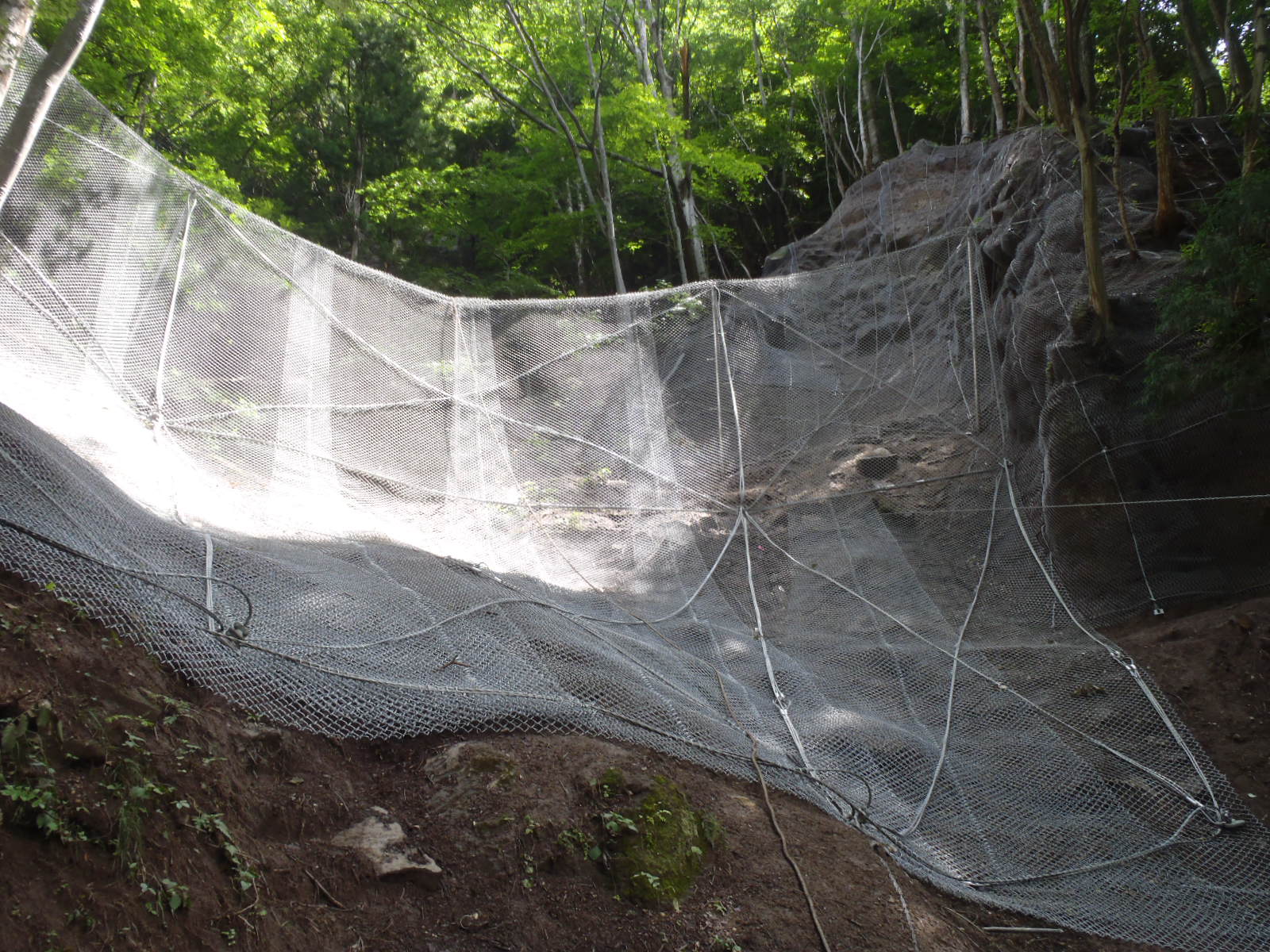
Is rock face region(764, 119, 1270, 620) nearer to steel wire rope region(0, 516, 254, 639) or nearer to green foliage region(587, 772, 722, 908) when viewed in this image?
green foliage region(587, 772, 722, 908)

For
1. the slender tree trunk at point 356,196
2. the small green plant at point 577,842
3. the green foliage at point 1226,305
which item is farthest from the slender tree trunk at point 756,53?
the small green plant at point 577,842

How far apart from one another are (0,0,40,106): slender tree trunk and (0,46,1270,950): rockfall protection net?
0.19 m

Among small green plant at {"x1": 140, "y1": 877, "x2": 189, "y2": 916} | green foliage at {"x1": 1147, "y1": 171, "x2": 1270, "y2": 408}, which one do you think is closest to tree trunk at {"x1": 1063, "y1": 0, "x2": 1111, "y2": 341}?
green foliage at {"x1": 1147, "y1": 171, "x2": 1270, "y2": 408}

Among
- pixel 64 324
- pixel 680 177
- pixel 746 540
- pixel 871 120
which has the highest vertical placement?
pixel 871 120

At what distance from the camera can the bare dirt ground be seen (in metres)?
1.59

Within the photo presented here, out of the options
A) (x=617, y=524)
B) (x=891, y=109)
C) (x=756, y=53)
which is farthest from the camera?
(x=756, y=53)

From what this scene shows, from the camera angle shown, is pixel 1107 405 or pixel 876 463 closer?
pixel 1107 405

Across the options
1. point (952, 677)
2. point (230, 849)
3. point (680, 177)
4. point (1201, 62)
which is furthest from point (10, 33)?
point (1201, 62)

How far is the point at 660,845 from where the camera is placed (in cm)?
248

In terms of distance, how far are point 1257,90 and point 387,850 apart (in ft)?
23.2

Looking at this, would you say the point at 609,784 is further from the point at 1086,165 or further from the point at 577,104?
the point at 577,104

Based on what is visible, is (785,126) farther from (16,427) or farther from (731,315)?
(16,427)

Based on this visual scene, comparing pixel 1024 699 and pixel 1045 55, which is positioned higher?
pixel 1045 55

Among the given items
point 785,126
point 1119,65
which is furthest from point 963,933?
point 785,126
